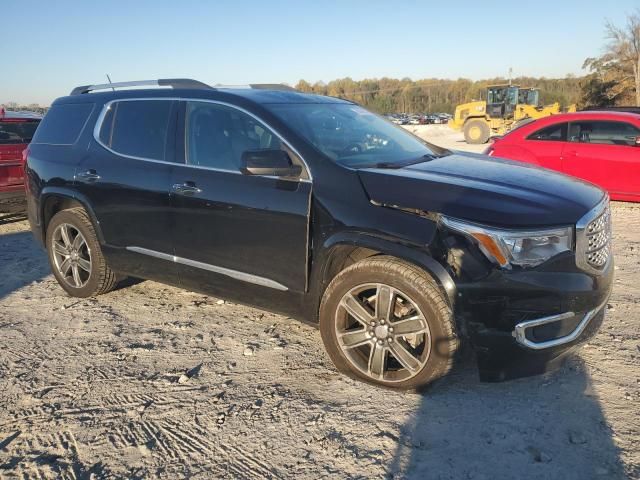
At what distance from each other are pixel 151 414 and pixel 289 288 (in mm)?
1117

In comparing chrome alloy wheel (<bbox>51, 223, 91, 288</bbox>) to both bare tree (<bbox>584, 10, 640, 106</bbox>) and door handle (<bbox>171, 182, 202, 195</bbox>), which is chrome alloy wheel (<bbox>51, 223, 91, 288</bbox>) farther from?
bare tree (<bbox>584, 10, 640, 106</bbox>)

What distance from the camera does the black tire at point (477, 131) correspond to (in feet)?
80.6

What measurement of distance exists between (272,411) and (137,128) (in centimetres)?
258

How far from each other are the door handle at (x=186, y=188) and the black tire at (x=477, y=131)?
23.0 metres

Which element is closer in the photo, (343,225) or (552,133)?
(343,225)

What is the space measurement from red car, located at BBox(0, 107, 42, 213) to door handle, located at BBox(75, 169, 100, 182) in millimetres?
3591

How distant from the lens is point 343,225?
3.11 m

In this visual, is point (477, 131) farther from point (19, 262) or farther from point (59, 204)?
point (59, 204)

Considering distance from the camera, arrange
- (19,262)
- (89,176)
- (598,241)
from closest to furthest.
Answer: (598,241) < (89,176) < (19,262)

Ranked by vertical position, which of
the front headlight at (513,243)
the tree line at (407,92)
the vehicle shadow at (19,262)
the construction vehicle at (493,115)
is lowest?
the vehicle shadow at (19,262)

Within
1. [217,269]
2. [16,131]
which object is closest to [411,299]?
[217,269]

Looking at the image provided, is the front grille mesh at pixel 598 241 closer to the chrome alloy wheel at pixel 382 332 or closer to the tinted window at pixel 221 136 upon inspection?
the chrome alloy wheel at pixel 382 332

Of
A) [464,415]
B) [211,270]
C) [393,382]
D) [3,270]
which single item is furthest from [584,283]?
[3,270]

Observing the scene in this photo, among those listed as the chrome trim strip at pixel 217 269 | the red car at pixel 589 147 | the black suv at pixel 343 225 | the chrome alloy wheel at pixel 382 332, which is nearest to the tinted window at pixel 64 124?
the black suv at pixel 343 225
